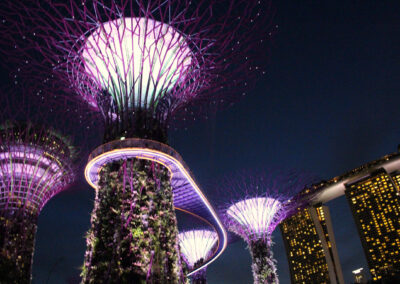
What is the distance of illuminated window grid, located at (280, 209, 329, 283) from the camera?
7306cm

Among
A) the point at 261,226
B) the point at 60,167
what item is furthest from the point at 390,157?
the point at 60,167

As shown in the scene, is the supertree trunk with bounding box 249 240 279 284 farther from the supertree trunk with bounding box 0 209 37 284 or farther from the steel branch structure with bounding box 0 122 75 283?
the supertree trunk with bounding box 0 209 37 284

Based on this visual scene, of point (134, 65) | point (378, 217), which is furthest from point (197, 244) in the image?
point (378, 217)

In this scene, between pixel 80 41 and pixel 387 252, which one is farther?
pixel 387 252

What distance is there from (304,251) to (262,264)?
57844 millimetres

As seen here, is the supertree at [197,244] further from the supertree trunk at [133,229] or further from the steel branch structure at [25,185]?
the supertree trunk at [133,229]

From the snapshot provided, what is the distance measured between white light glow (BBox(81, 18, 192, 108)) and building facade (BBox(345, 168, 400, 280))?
52.1 metres

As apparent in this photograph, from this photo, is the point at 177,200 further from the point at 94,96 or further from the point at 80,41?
the point at 80,41

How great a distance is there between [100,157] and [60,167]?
13.1 metres

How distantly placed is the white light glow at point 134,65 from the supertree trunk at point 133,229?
3.03 m

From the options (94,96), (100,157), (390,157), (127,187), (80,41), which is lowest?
(127,187)

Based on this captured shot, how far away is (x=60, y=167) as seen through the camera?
2486cm

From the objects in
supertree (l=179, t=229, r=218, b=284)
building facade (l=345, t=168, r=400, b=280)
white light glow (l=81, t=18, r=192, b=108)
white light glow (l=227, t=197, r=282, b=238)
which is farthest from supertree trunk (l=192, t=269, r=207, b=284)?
building facade (l=345, t=168, r=400, b=280)

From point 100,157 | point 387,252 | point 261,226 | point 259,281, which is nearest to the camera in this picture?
point 100,157
